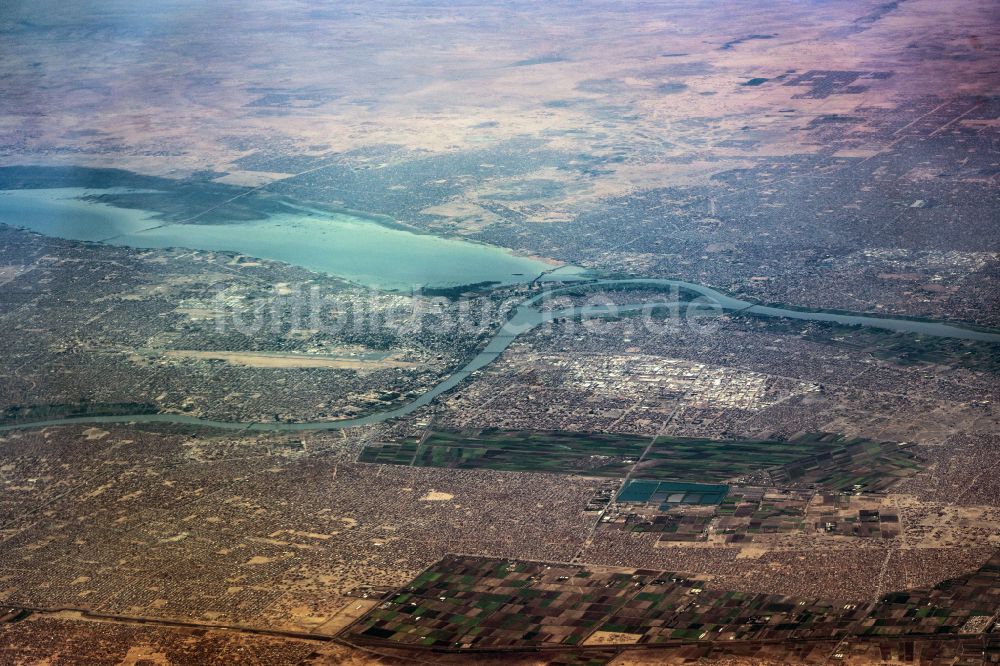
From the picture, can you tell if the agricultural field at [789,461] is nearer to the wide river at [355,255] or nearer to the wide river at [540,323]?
the wide river at [540,323]

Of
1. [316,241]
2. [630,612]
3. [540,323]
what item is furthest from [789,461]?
[316,241]

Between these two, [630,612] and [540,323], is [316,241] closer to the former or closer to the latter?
[540,323]

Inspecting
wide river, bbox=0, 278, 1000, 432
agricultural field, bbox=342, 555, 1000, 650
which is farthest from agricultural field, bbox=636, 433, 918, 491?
wide river, bbox=0, 278, 1000, 432

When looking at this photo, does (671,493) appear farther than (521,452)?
No

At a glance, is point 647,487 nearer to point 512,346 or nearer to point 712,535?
point 712,535

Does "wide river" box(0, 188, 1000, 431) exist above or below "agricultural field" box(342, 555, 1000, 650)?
above

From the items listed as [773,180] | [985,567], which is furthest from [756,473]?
[773,180]

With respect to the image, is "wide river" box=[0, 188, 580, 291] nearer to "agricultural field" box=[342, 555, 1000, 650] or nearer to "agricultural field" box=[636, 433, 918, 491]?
"agricultural field" box=[636, 433, 918, 491]

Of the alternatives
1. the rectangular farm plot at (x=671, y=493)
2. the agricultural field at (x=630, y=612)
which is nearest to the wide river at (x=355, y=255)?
the rectangular farm plot at (x=671, y=493)
